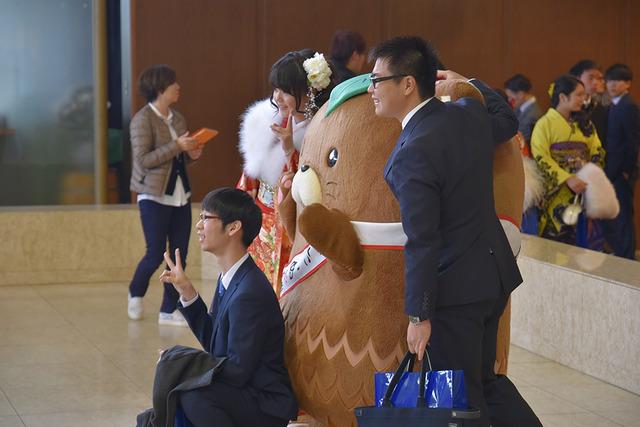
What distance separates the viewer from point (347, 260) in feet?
11.6

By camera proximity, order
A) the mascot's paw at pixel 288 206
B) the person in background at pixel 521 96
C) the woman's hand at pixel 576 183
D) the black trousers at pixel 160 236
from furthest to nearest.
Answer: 1. the person in background at pixel 521 96
2. the woman's hand at pixel 576 183
3. the black trousers at pixel 160 236
4. the mascot's paw at pixel 288 206

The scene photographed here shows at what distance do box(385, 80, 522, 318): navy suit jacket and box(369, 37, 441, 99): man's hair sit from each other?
65 mm

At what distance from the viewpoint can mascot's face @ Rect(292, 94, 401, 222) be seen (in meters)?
3.59

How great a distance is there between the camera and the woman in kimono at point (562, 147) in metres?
6.99

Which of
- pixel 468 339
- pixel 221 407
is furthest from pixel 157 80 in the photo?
pixel 468 339

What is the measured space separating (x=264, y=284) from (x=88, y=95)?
19.8 ft

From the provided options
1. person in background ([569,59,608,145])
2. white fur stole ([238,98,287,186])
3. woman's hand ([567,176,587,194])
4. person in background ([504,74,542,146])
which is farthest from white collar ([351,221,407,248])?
person in background ([504,74,542,146])

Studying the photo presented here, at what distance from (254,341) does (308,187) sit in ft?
1.81

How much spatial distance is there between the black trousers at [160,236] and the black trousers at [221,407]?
108 inches

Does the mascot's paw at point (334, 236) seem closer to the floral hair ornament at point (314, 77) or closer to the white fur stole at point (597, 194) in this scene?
the floral hair ornament at point (314, 77)

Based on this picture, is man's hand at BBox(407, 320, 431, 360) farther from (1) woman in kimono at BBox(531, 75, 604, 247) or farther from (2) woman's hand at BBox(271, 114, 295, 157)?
(1) woman in kimono at BBox(531, 75, 604, 247)

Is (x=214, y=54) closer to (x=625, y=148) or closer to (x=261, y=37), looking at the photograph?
(x=261, y=37)

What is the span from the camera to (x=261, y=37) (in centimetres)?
940

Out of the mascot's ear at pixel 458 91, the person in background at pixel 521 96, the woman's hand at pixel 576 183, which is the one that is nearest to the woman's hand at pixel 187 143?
the woman's hand at pixel 576 183
